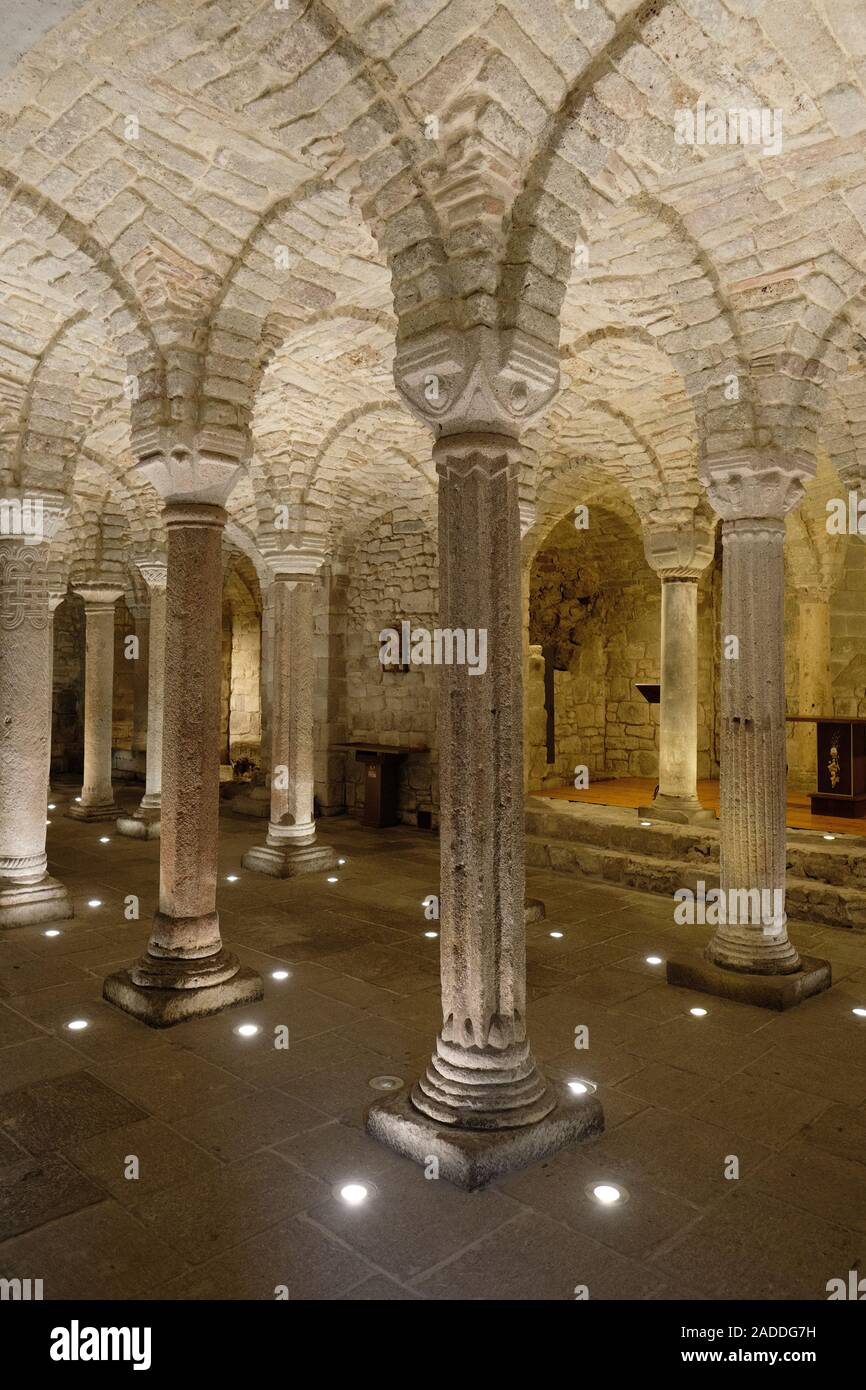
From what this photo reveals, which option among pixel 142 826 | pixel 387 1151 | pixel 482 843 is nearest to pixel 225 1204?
pixel 387 1151

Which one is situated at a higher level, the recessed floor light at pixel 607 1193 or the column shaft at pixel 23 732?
the column shaft at pixel 23 732

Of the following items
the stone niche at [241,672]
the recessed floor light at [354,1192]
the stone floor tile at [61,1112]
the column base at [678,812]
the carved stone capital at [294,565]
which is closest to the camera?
the recessed floor light at [354,1192]

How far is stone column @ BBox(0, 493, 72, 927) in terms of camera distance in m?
5.88

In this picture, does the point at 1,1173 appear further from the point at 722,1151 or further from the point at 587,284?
the point at 587,284

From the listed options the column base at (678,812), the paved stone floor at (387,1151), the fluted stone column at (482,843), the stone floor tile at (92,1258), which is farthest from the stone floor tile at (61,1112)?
the column base at (678,812)

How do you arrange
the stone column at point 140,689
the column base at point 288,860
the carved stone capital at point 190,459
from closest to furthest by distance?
the carved stone capital at point 190,459 < the column base at point 288,860 < the stone column at point 140,689

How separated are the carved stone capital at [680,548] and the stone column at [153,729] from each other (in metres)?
5.22

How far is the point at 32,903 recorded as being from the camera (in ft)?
19.5

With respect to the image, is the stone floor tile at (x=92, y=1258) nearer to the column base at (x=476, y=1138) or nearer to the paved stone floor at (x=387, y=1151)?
the paved stone floor at (x=387, y=1151)

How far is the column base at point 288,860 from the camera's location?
7477 millimetres

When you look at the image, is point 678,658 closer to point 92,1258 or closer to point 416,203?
point 416,203

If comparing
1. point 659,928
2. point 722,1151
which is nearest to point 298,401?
point 659,928

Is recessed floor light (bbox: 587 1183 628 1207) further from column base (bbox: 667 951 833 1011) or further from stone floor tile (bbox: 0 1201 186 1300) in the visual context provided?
column base (bbox: 667 951 833 1011)

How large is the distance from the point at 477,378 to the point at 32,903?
4.92 meters
